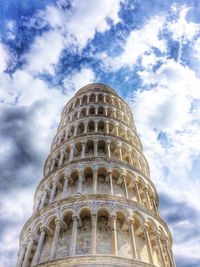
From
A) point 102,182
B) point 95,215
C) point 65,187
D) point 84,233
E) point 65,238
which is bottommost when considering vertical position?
point 65,238

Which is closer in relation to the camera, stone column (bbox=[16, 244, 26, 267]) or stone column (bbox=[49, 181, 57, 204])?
stone column (bbox=[16, 244, 26, 267])

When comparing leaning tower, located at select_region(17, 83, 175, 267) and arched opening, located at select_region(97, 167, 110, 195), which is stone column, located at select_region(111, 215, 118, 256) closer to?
leaning tower, located at select_region(17, 83, 175, 267)

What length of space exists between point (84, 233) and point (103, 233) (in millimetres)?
981

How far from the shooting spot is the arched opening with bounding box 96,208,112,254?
1226 cm

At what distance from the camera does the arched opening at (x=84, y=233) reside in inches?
477

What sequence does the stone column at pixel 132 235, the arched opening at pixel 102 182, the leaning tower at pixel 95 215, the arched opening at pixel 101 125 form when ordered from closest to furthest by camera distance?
the stone column at pixel 132 235
the leaning tower at pixel 95 215
the arched opening at pixel 102 182
the arched opening at pixel 101 125

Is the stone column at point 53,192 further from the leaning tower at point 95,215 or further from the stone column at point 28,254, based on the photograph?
the stone column at point 28,254

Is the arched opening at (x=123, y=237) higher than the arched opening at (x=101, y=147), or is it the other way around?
the arched opening at (x=101, y=147)

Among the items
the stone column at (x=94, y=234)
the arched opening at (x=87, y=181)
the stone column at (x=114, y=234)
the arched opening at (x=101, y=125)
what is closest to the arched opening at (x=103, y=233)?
the stone column at (x=114, y=234)

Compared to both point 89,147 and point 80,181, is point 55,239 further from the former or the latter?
point 89,147

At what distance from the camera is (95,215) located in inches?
515

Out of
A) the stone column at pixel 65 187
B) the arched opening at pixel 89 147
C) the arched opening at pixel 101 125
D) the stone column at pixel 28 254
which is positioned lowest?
the stone column at pixel 28 254

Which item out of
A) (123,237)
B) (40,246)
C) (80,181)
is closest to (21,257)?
(40,246)

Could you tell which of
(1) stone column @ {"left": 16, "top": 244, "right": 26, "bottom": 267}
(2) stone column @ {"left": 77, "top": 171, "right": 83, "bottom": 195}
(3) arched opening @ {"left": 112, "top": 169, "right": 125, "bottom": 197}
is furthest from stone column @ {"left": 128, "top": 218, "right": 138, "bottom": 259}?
(1) stone column @ {"left": 16, "top": 244, "right": 26, "bottom": 267}
